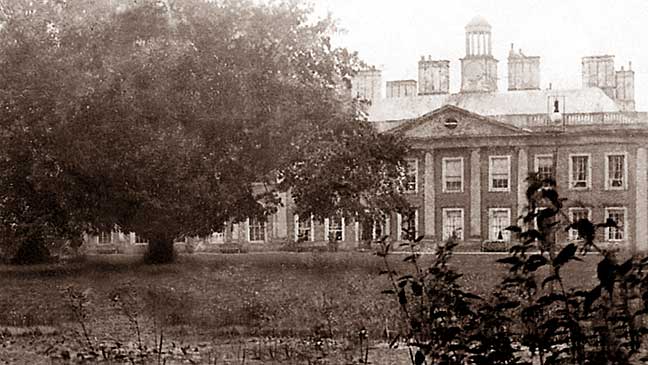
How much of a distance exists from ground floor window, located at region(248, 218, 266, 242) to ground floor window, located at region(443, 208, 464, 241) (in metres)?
1.75

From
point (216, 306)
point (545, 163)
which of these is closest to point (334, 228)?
point (216, 306)

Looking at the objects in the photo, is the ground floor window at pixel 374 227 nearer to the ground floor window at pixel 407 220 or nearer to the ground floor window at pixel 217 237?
the ground floor window at pixel 407 220

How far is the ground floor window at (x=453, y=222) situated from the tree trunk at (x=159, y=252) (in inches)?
82.1

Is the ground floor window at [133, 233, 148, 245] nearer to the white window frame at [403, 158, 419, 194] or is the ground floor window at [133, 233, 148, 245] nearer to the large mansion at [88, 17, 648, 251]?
the large mansion at [88, 17, 648, 251]

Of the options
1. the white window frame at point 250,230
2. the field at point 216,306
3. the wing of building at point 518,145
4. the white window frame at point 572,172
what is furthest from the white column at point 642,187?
the white window frame at point 250,230

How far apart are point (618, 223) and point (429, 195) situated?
1809 mm

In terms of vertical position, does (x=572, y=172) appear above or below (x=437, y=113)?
below

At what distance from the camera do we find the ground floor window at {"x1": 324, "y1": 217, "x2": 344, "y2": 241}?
7.27 m

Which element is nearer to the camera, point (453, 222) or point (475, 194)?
point (453, 222)

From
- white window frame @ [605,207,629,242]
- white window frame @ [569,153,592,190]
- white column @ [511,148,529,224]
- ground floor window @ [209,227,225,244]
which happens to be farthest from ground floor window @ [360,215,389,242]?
white window frame @ [605,207,629,242]

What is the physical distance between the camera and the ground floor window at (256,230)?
7785 mm

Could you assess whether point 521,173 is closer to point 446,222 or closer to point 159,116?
point 446,222

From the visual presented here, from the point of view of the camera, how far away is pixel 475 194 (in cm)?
664

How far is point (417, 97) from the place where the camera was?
7102 millimetres
